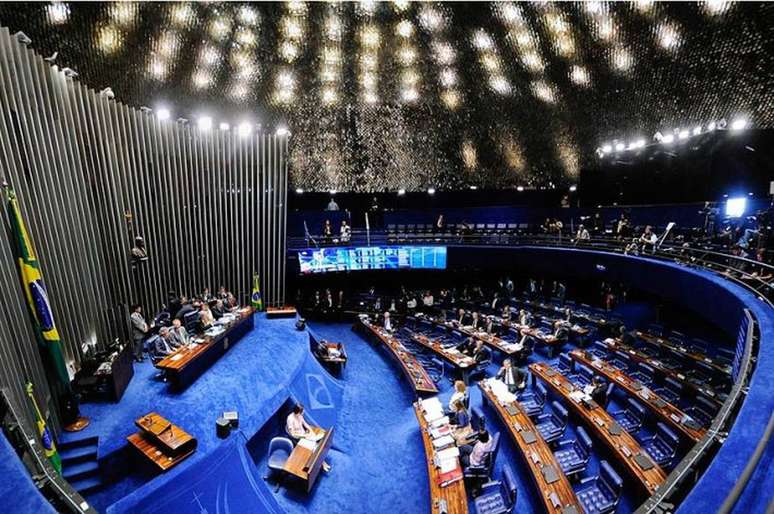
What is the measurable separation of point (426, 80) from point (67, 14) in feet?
37.1

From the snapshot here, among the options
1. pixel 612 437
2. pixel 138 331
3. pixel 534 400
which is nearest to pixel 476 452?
pixel 612 437

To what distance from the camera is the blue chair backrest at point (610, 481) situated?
486 cm

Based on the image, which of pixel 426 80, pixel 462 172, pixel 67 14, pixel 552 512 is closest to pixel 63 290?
pixel 67 14

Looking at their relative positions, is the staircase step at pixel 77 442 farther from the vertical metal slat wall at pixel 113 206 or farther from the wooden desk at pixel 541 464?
the wooden desk at pixel 541 464

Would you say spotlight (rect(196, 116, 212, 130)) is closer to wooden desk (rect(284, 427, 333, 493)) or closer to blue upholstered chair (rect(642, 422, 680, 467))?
wooden desk (rect(284, 427, 333, 493))

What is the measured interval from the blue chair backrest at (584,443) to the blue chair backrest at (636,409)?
6.62 feet

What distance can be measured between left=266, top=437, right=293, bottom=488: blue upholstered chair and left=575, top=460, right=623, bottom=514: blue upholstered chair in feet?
16.0

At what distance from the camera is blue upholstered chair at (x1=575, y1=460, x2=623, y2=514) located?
4824 millimetres

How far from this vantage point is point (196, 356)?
8.07 metres

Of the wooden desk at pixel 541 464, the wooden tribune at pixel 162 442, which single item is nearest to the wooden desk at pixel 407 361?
the wooden desk at pixel 541 464

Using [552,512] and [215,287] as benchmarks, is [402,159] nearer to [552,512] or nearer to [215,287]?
[215,287]

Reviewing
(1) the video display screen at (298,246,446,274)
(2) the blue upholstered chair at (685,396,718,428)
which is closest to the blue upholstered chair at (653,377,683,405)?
(2) the blue upholstered chair at (685,396,718,428)

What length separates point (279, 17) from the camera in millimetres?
11219

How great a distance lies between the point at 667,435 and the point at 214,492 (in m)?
7.46
